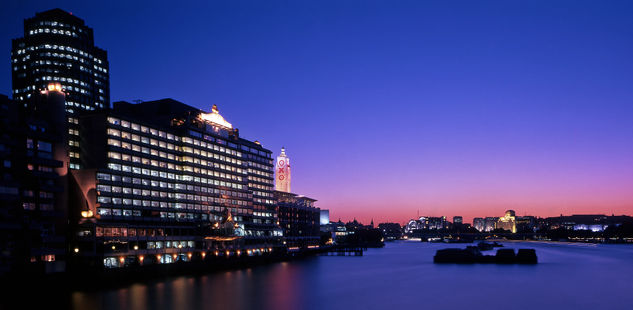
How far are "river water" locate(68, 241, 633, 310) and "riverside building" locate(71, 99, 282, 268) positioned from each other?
18.2m

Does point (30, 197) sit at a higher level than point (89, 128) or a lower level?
lower

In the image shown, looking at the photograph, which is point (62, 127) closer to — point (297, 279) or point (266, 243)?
point (297, 279)

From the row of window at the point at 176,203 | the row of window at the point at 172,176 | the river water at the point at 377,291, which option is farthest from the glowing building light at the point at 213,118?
the river water at the point at 377,291

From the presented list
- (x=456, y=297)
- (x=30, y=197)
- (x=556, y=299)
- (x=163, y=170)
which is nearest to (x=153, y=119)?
(x=163, y=170)

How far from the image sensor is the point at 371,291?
292ft

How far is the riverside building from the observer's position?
349 feet

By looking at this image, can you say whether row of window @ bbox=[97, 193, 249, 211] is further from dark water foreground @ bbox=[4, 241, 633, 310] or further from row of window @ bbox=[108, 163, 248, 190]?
dark water foreground @ bbox=[4, 241, 633, 310]

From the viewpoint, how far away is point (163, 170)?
128 meters

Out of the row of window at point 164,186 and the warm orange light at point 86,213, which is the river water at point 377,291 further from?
the row of window at point 164,186

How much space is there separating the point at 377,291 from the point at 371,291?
0.99 meters

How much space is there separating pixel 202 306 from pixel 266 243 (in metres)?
103

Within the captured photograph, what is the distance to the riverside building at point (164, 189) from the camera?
106m

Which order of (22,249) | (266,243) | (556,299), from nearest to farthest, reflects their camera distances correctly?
(556,299), (22,249), (266,243)

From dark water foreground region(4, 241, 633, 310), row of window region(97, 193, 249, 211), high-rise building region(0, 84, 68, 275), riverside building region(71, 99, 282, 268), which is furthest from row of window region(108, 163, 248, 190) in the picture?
dark water foreground region(4, 241, 633, 310)
